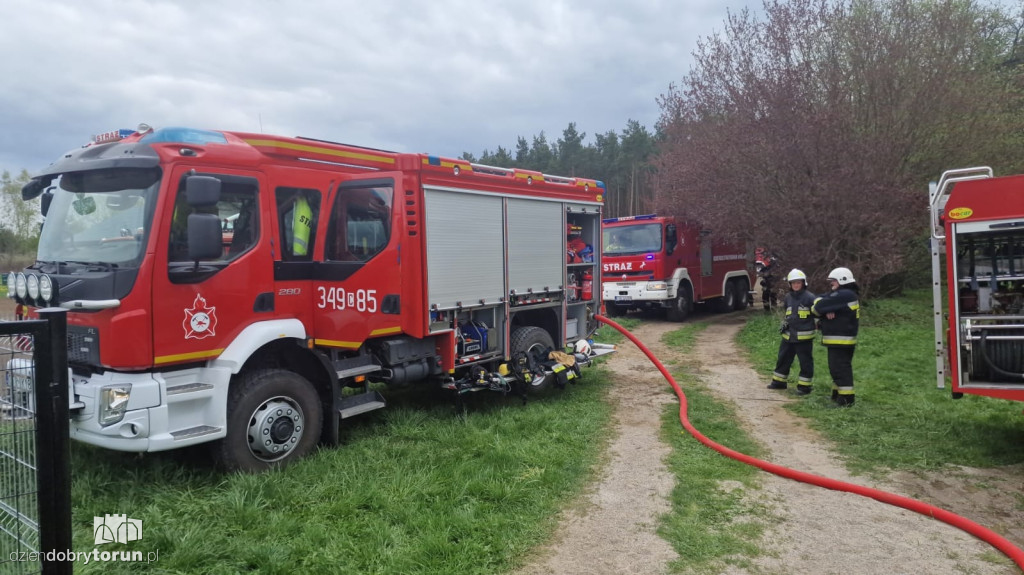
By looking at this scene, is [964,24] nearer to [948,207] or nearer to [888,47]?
[888,47]

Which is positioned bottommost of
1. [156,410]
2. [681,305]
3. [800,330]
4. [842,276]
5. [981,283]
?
[156,410]

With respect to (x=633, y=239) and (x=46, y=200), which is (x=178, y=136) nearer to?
(x=46, y=200)

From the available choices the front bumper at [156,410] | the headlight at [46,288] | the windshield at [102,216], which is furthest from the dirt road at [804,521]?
the headlight at [46,288]

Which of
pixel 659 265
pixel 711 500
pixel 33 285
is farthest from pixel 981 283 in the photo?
pixel 659 265

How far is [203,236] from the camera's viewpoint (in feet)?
14.5

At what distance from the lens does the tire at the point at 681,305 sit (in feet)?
49.9

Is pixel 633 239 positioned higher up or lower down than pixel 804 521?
higher up

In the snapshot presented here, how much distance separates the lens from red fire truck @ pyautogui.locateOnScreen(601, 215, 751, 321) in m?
14.9

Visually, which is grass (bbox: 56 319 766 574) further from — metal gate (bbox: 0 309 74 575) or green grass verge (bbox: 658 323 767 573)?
metal gate (bbox: 0 309 74 575)

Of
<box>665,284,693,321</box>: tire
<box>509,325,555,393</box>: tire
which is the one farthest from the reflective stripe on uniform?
<box>665,284,693,321</box>: tire

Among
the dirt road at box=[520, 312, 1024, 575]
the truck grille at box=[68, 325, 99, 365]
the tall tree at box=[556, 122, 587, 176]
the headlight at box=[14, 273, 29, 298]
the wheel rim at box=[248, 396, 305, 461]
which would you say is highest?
the tall tree at box=[556, 122, 587, 176]

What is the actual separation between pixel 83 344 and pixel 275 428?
1445 millimetres

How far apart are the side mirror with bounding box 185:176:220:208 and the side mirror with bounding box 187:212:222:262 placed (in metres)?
0.06

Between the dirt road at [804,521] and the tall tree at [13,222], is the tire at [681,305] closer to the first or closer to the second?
the dirt road at [804,521]
